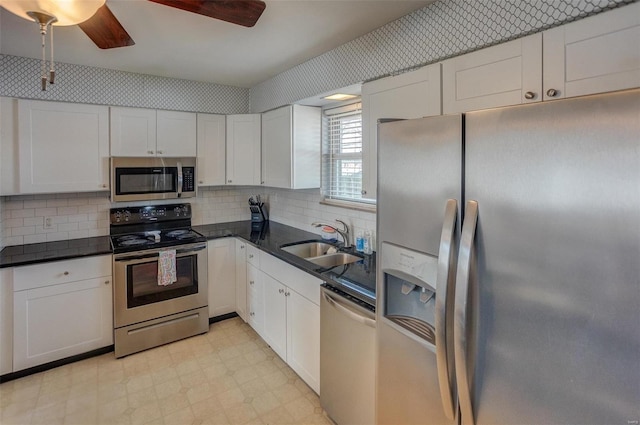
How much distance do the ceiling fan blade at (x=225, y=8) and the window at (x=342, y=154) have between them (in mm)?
1379

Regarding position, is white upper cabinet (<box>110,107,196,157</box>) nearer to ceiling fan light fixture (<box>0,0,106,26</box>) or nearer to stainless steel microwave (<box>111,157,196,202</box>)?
stainless steel microwave (<box>111,157,196,202</box>)

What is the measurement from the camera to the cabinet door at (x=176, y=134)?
334 centimetres

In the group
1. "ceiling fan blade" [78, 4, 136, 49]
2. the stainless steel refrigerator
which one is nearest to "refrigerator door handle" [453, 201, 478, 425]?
the stainless steel refrigerator

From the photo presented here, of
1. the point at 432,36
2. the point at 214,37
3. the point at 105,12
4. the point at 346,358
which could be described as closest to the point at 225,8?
the point at 105,12

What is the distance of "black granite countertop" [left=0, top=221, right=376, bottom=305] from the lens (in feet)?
6.57

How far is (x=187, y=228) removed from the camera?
12.1 feet

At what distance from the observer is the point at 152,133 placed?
329 centimetres

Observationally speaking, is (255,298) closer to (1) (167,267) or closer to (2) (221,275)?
(2) (221,275)

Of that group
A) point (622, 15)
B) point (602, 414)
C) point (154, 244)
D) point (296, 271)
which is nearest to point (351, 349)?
point (296, 271)

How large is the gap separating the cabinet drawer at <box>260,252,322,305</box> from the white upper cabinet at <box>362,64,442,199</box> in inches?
26.1

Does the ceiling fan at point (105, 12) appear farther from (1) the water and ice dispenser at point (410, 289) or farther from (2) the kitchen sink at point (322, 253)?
(2) the kitchen sink at point (322, 253)

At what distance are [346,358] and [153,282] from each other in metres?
1.95

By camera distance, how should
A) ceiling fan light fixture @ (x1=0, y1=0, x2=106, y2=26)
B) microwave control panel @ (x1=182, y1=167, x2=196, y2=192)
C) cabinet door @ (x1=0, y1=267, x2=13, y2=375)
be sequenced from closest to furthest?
ceiling fan light fixture @ (x1=0, y1=0, x2=106, y2=26) → cabinet door @ (x1=0, y1=267, x2=13, y2=375) → microwave control panel @ (x1=182, y1=167, x2=196, y2=192)

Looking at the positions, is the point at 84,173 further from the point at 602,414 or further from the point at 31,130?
the point at 602,414
